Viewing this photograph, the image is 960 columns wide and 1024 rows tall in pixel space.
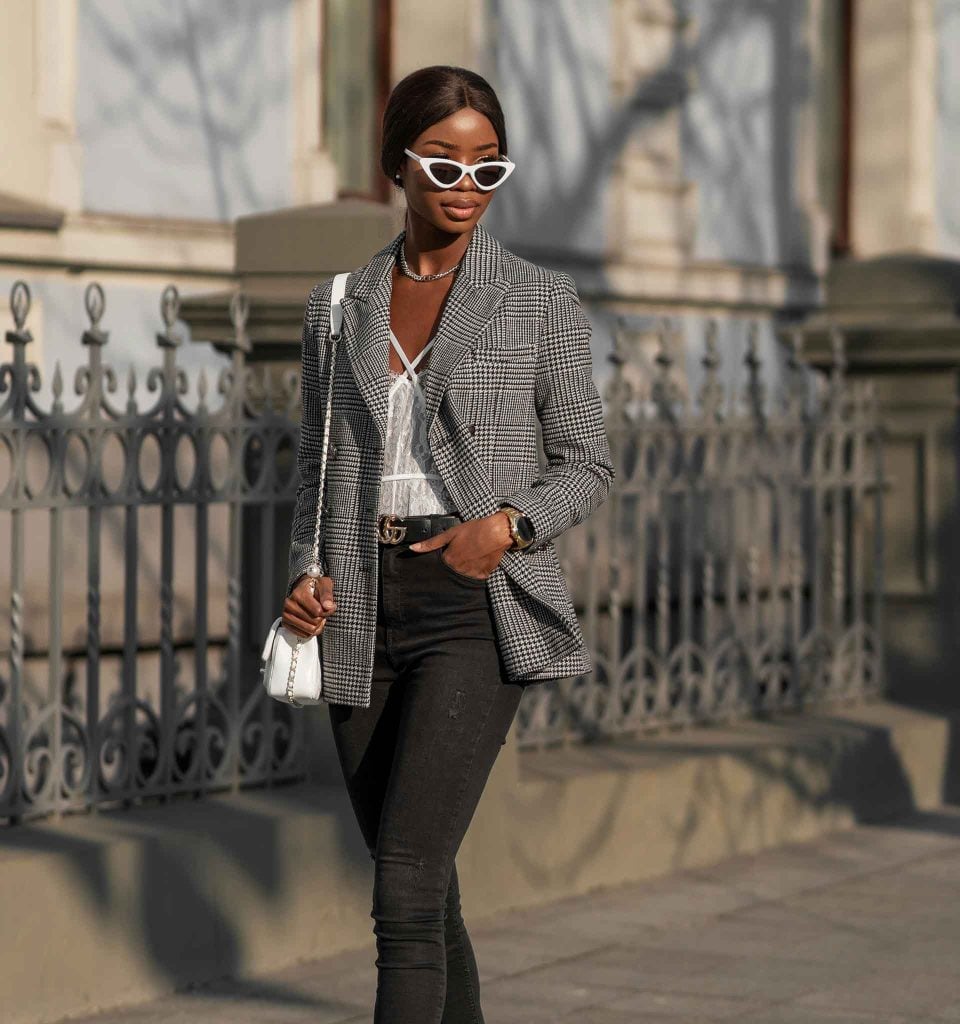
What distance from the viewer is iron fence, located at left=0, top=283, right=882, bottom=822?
20.4 ft

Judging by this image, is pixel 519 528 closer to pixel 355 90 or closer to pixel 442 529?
pixel 442 529

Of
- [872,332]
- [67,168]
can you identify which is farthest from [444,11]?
[872,332]

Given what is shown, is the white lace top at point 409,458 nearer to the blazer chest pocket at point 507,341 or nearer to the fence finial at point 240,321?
the blazer chest pocket at point 507,341

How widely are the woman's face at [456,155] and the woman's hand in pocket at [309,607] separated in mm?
656

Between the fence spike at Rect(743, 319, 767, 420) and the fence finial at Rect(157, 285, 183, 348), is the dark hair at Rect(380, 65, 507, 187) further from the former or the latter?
the fence spike at Rect(743, 319, 767, 420)

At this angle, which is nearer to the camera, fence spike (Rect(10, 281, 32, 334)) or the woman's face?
the woman's face

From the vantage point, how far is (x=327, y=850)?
6.74 meters

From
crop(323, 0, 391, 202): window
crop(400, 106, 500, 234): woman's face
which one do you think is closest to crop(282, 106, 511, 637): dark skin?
crop(400, 106, 500, 234): woman's face

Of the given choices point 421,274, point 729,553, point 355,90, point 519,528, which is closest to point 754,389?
point 729,553

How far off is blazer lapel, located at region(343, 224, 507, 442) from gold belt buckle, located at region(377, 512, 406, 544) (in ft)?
0.44

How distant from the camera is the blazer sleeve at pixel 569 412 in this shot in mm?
4473

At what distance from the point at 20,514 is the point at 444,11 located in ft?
24.9

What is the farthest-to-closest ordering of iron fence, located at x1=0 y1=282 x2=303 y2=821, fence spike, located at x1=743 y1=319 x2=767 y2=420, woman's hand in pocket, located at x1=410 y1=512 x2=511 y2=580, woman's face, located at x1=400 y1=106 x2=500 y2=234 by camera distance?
fence spike, located at x1=743 y1=319 x2=767 y2=420
iron fence, located at x1=0 y1=282 x2=303 y2=821
woman's face, located at x1=400 y1=106 x2=500 y2=234
woman's hand in pocket, located at x1=410 y1=512 x2=511 y2=580

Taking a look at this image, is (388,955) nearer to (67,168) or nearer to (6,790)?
(6,790)
